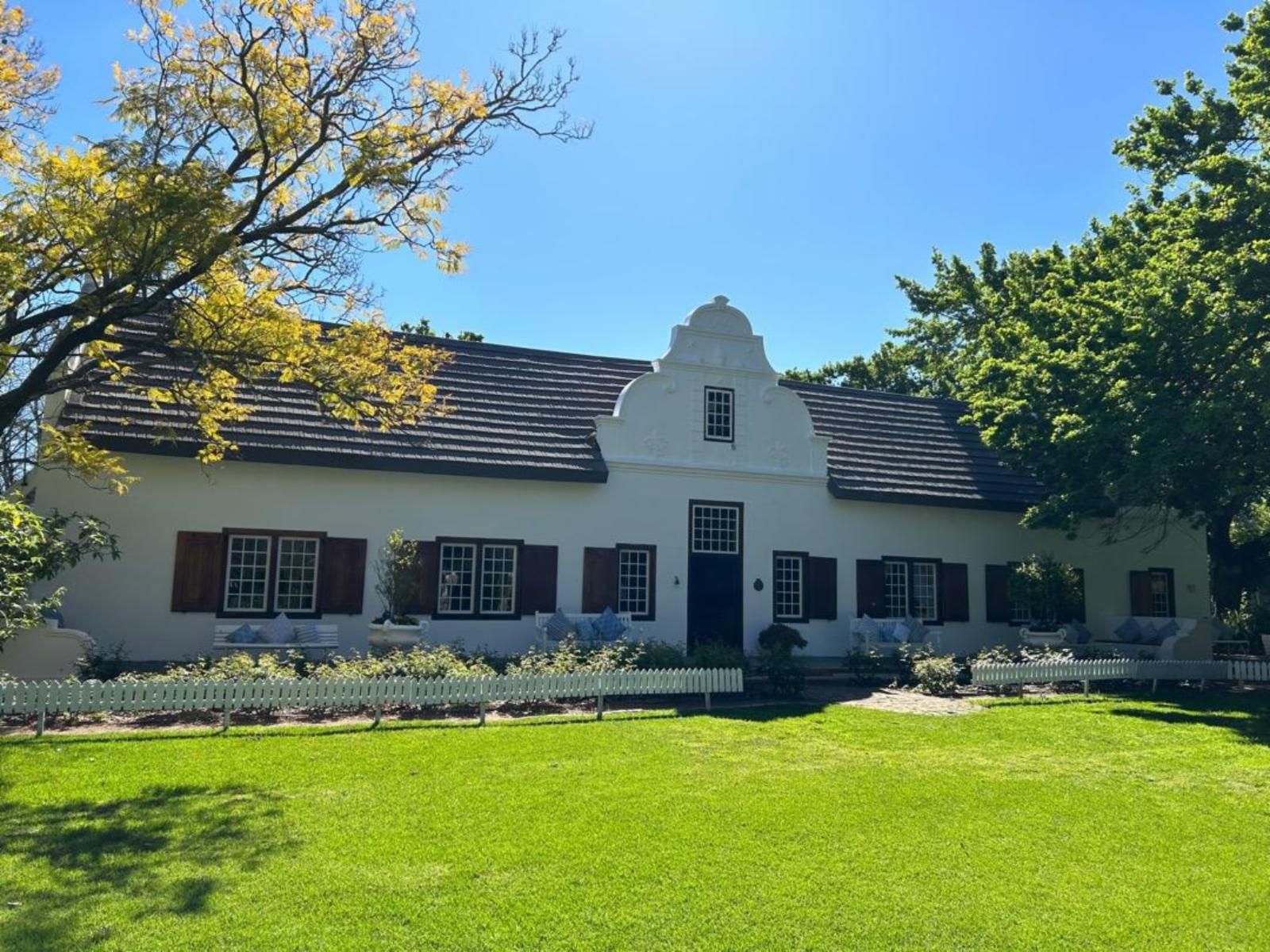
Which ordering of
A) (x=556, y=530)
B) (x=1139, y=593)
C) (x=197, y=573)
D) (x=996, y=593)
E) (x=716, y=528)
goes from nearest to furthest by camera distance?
(x=197, y=573), (x=556, y=530), (x=716, y=528), (x=996, y=593), (x=1139, y=593)

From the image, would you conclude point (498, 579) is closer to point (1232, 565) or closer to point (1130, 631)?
point (1130, 631)

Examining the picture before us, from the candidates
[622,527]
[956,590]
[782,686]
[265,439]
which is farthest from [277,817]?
[956,590]

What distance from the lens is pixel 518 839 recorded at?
6.83m

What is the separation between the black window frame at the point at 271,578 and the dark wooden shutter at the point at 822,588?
10.5m

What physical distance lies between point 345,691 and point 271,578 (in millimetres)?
5368

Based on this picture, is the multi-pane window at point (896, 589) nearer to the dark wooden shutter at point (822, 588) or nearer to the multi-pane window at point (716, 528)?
the dark wooden shutter at point (822, 588)

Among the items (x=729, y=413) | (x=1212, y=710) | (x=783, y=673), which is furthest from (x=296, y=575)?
(x=1212, y=710)

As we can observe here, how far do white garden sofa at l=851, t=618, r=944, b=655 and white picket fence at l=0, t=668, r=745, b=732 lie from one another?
229 inches

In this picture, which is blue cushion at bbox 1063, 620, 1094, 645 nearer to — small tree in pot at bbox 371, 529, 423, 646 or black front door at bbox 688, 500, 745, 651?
black front door at bbox 688, 500, 745, 651

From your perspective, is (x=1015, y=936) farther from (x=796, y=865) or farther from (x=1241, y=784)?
(x=1241, y=784)

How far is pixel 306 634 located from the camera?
15789 mm

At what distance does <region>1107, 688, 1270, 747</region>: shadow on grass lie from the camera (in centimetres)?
1318

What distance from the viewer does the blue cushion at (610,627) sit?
17406 millimetres

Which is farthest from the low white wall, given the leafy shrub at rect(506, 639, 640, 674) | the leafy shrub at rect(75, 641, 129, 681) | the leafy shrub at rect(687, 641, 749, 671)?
the leafy shrub at rect(687, 641, 749, 671)
